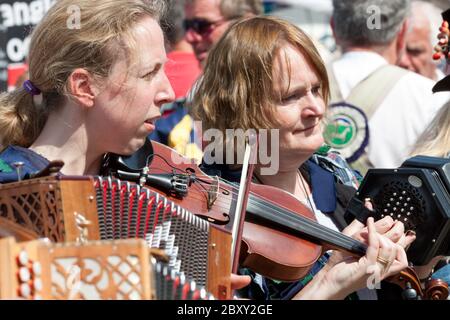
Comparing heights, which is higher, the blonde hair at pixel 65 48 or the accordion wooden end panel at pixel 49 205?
the blonde hair at pixel 65 48

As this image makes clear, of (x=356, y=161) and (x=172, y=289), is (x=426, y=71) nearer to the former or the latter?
(x=356, y=161)

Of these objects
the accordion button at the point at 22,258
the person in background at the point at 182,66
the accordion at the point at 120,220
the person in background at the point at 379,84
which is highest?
the accordion button at the point at 22,258

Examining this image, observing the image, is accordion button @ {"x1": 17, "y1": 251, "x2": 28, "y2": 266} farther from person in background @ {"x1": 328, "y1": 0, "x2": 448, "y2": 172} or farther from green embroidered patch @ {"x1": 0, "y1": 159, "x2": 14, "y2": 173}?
person in background @ {"x1": 328, "y1": 0, "x2": 448, "y2": 172}

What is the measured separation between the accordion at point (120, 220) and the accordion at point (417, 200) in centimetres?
70

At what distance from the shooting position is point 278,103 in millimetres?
2971

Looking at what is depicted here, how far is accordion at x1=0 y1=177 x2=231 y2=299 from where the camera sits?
2016mm

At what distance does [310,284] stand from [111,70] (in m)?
0.80

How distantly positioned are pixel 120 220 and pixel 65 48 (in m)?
0.56

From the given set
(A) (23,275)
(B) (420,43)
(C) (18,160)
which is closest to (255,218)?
A: (C) (18,160)

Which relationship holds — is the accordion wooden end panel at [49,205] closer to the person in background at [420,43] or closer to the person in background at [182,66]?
the person in background at [182,66]

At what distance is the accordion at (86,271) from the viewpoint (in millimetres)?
1720

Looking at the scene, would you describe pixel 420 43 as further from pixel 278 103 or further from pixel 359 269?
pixel 359 269

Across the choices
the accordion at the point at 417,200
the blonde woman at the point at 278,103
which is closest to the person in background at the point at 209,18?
the blonde woman at the point at 278,103

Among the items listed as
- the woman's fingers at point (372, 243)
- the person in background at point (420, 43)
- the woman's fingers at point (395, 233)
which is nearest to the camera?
the woman's fingers at point (372, 243)
